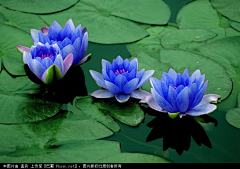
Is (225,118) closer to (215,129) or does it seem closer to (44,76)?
(215,129)

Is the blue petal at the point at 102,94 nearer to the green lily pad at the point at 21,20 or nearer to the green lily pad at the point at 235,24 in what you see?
the green lily pad at the point at 21,20

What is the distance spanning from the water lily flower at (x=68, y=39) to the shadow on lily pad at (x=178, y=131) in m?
0.79

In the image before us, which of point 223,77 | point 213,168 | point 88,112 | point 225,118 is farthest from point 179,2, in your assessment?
point 213,168

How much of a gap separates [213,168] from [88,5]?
2.27 m

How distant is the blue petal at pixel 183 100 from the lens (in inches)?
80.1

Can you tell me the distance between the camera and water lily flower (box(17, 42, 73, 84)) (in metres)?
2.22

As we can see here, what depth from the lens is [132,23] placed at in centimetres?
317

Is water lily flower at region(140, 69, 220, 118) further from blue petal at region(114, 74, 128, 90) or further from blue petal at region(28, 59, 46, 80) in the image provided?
blue petal at region(28, 59, 46, 80)

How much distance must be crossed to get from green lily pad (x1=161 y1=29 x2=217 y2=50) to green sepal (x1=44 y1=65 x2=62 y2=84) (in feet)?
3.79

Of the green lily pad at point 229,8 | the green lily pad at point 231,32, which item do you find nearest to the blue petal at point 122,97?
the green lily pad at point 231,32

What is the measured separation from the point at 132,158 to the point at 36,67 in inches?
39.2

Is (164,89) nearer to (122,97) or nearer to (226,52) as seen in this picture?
(122,97)

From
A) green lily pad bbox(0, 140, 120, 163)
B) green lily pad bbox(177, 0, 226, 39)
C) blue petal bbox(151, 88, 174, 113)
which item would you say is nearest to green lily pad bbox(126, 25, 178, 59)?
green lily pad bbox(177, 0, 226, 39)

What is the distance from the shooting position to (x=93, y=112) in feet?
7.27
